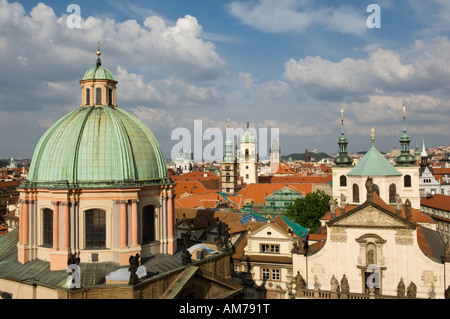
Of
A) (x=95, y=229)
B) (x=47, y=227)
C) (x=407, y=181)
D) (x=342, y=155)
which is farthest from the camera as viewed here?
(x=342, y=155)

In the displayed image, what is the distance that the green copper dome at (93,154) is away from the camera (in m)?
22.7

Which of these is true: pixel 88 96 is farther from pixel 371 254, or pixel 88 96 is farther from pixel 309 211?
pixel 309 211

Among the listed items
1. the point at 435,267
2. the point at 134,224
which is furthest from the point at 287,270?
the point at 134,224

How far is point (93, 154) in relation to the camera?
75.4 feet

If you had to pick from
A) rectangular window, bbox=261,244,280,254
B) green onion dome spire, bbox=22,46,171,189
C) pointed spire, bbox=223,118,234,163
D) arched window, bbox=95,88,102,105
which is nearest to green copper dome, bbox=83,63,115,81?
arched window, bbox=95,88,102,105

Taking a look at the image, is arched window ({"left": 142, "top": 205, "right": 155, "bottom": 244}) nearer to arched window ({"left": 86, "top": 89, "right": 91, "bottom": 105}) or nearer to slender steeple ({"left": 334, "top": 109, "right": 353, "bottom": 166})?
arched window ({"left": 86, "top": 89, "right": 91, "bottom": 105})

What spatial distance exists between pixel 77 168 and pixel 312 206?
39.0 metres

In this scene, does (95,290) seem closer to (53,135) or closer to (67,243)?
(67,243)

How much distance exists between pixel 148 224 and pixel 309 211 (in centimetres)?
3465

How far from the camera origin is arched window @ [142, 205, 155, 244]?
24.3m

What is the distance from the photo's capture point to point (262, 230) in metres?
35.2

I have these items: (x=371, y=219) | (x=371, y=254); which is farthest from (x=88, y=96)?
(x=371, y=254)
